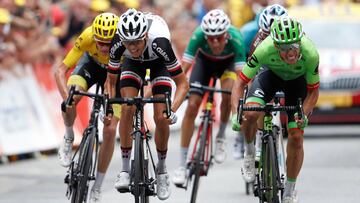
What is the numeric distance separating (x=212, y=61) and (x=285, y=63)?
351 centimetres

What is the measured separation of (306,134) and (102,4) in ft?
16.7

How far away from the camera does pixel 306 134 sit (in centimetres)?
2327

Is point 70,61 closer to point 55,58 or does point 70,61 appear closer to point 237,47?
point 237,47

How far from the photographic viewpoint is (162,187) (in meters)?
12.3

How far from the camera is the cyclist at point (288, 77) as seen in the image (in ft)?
36.9

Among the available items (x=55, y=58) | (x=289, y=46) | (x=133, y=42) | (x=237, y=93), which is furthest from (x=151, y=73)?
(x=55, y=58)

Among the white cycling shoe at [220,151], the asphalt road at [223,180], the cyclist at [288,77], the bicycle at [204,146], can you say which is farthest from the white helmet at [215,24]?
the cyclist at [288,77]

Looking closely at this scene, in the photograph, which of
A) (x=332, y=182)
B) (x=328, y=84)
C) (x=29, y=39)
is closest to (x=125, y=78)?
(x=332, y=182)

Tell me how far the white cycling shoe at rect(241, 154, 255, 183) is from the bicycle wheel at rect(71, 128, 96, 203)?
5.71ft

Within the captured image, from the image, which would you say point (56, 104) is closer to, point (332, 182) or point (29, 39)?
point (29, 39)

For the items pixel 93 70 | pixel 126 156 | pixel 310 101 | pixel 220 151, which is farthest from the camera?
pixel 220 151

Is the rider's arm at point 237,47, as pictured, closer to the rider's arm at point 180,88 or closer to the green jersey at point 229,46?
the green jersey at point 229,46

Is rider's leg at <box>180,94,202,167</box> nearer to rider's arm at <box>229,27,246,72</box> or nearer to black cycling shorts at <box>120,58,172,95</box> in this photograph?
rider's arm at <box>229,27,246,72</box>

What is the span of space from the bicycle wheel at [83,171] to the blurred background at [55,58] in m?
4.62
